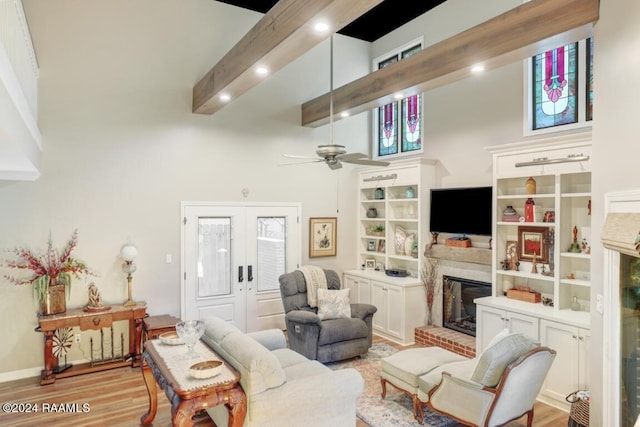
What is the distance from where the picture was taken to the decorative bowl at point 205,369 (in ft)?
9.04

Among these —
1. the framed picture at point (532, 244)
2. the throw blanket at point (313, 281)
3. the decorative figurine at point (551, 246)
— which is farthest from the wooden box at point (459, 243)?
the throw blanket at point (313, 281)

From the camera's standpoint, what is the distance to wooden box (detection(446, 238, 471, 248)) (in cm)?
555

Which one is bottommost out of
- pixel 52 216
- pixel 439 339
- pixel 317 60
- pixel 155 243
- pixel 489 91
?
pixel 439 339

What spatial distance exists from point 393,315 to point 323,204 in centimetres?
216

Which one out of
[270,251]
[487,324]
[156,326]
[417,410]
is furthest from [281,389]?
[270,251]

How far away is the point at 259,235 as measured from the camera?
6328 millimetres

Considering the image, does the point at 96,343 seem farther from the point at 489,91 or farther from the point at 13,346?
the point at 489,91

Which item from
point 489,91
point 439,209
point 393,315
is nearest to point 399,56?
point 489,91

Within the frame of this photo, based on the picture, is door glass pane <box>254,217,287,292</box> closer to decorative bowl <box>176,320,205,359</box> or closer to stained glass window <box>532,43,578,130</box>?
decorative bowl <box>176,320,205,359</box>

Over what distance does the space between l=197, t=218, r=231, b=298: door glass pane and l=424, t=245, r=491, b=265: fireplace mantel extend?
118 inches

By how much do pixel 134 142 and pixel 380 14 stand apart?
4303 millimetres

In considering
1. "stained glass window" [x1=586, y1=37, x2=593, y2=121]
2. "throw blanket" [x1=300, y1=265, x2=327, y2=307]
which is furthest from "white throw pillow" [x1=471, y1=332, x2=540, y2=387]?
"stained glass window" [x1=586, y1=37, x2=593, y2=121]

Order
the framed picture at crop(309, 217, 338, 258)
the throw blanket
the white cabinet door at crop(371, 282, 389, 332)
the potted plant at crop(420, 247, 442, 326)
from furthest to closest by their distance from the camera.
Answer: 1. the framed picture at crop(309, 217, 338, 258)
2. the white cabinet door at crop(371, 282, 389, 332)
3. the potted plant at crop(420, 247, 442, 326)
4. the throw blanket

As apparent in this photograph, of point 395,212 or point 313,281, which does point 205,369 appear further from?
point 395,212
